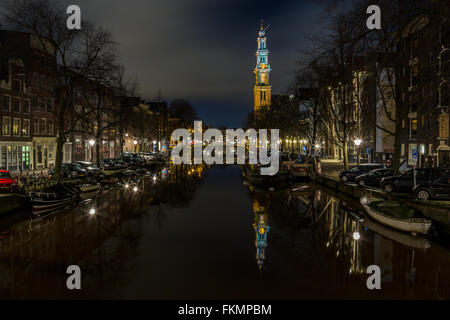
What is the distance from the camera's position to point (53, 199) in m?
24.6

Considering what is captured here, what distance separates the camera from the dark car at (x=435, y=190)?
21.7 m

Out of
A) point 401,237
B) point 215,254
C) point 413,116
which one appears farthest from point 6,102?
point 413,116

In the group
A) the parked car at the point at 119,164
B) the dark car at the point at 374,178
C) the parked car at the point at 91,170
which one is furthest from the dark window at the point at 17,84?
the dark car at the point at 374,178

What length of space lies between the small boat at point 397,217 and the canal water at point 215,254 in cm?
47

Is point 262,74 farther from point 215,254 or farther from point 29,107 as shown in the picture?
point 215,254

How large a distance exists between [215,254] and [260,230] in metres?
4.85

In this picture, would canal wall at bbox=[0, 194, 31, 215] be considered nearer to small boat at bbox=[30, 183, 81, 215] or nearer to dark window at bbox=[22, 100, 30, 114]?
small boat at bbox=[30, 183, 81, 215]

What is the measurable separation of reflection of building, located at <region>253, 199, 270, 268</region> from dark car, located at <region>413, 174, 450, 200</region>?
9.27 metres

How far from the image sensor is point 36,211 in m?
23.8

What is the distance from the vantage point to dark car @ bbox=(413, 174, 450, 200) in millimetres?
21688

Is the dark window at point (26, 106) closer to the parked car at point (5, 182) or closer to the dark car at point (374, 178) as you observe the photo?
the parked car at point (5, 182)

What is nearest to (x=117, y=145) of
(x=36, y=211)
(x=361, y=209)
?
(x=36, y=211)
